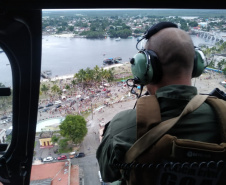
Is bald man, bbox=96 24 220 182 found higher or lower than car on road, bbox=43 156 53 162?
higher

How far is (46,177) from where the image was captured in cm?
180

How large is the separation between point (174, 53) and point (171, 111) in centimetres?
18

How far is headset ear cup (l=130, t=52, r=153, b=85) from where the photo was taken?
69 cm

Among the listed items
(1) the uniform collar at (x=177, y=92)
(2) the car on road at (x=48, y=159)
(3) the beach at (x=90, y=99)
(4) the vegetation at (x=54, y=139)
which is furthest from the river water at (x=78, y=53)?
(1) the uniform collar at (x=177, y=92)

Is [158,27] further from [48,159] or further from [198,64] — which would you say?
[48,159]

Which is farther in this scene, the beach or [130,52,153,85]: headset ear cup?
the beach

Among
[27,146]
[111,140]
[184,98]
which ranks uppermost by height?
[184,98]

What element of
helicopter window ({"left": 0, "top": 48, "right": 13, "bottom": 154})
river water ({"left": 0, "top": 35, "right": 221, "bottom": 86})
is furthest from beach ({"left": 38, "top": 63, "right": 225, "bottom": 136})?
helicopter window ({"left": 0, "top": 48, "right": 13, "bottom": 154})

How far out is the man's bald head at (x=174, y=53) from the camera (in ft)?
2.17

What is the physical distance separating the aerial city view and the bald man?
78cm

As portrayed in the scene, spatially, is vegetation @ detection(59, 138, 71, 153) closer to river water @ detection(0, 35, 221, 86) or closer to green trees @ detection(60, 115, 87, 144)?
green trees @ detection(60, 115, 87, 144)
